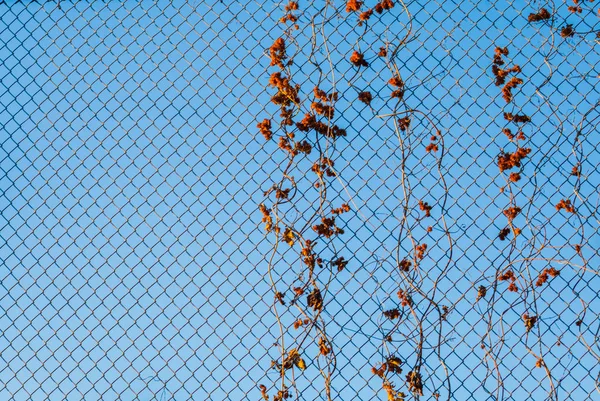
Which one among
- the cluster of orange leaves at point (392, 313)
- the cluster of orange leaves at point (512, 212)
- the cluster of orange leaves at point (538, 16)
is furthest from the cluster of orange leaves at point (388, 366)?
the cluster of orange leaves at point (538, 16)

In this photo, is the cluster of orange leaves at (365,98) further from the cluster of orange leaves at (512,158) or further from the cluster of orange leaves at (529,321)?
the cluster of orange leaves at (529,321)

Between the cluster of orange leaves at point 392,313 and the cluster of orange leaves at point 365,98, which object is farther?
the cluster of orange leaves at point 365,98

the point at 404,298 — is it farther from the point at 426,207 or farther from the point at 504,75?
the point at 504,75

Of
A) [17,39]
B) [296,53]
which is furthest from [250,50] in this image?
[17,39]

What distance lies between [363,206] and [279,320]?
1.97ft

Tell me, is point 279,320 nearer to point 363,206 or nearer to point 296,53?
point 363,206

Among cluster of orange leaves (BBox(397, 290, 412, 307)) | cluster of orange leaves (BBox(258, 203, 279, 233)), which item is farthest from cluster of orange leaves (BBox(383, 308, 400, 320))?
cluster of orange leaves (BBox(258, 203, 279, 233))

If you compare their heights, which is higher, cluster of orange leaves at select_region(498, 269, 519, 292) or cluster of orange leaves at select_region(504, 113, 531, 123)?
cluster of orange leaves at select_region(504, 113, 531, 123)

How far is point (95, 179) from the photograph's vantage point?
3.42 m

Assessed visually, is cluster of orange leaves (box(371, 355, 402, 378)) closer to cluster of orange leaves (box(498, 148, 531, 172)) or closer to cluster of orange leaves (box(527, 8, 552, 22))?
cluster of orange leaves (box(498, 148, 531, 172))

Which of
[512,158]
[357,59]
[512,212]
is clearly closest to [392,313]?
[512,212]

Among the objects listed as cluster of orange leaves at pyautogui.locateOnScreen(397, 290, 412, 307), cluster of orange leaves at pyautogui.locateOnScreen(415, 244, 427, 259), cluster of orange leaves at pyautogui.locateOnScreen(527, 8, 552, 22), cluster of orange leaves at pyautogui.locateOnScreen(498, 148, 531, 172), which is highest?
cluster of orange leaves at pyautogui.locateOnScreen(527, 8, 552, 22)

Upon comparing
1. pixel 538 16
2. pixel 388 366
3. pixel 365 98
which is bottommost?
pixel 388 366

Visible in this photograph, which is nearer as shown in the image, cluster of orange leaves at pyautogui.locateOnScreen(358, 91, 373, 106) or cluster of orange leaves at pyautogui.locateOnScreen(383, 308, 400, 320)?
cluster of orange leaves at pyautogui.locateOnScreen(383, 308, 400, 320)
